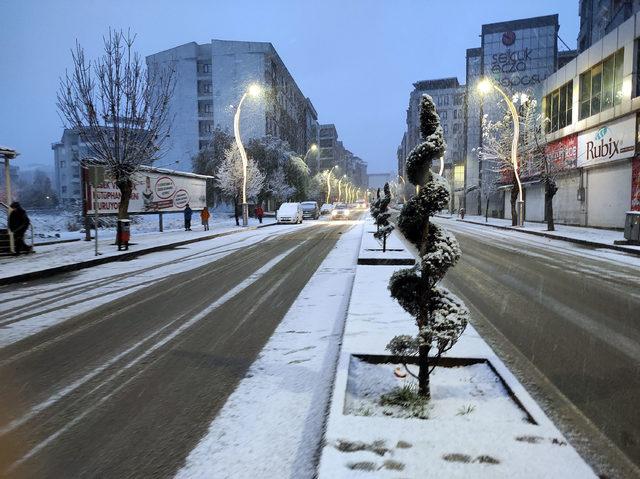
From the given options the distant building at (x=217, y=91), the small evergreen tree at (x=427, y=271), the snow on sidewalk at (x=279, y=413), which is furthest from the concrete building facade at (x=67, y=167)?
the small evergreen tree at (x=427, y=271)

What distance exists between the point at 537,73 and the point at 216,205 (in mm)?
43039

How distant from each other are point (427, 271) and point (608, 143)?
86.3ft

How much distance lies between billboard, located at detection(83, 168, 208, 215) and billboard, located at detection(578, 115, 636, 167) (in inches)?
940

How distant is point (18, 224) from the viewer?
14.6 metres

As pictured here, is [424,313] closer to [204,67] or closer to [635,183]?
[635,183]

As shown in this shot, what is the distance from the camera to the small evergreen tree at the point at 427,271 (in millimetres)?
3551

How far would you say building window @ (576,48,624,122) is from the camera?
2444 cm

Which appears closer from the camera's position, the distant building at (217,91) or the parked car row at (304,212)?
the parked car row at (304,212)

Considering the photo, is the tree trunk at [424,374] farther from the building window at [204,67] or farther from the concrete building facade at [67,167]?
the concrete building facade at [67,167]

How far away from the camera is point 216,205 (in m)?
58.8

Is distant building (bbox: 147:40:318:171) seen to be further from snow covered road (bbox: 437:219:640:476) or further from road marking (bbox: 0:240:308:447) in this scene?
road marking (bbox: 0:240:308:447)

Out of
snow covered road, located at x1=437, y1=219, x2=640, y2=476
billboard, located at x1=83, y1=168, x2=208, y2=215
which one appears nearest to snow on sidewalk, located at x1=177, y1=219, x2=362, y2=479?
snow covered road, located at x1=437, y1=219, x2=640, y2=476

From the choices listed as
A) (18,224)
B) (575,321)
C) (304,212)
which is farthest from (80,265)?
(304,212)

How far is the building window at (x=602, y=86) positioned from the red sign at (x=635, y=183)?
3.87 m
